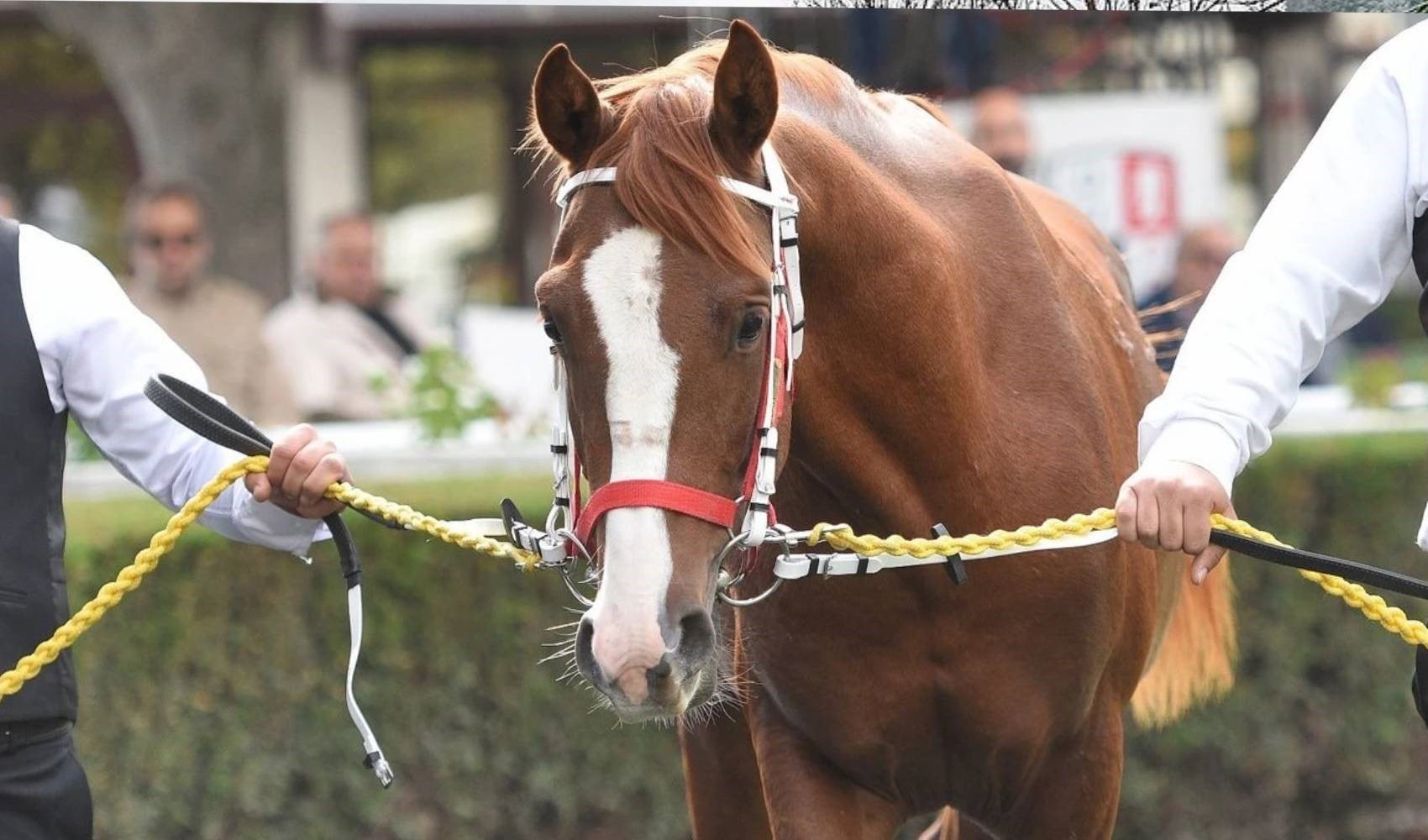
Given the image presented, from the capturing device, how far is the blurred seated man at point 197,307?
24.2ft

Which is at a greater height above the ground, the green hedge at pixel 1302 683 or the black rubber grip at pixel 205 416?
the black rubber grip at pixel 205 416

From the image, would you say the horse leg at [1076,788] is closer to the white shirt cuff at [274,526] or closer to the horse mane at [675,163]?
the horse mane at [675,163]

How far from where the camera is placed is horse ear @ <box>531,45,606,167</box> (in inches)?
106

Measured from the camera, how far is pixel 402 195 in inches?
600

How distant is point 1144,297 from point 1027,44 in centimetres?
247

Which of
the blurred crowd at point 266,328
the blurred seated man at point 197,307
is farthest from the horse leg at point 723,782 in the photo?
the blurred seated man at point 197,307

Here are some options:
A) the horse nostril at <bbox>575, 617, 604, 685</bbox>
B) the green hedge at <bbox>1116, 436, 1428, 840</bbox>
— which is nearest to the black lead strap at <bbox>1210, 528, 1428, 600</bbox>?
the horse nostril at <bbox>575, 617, 604, 685</bbox>

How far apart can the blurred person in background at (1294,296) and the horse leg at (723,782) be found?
4.91 ft

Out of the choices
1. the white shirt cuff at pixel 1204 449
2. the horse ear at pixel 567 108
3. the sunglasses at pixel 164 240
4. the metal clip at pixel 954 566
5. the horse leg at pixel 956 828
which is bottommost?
the horse leg at pixel 956 828

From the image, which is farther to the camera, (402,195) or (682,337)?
(402,195)

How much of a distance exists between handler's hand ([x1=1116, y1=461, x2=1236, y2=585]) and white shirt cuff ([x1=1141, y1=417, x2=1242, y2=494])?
0.01 meters

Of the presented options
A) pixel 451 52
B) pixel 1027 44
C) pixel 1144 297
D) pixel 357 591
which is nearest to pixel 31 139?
pixel 451 52

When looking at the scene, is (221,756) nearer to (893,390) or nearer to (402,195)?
(893,390)

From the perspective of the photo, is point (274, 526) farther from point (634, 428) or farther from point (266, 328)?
point (266, 328)
